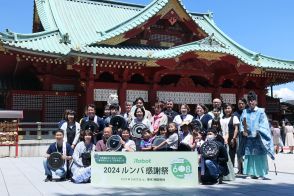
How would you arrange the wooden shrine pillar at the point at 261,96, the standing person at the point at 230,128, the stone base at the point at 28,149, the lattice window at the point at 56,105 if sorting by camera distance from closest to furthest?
the standing person at the point at 230,128 < the stone base at the point at 28,149 < the lattice window at the point at 56,105 < the wooden shrine pillar at the point at 261,96

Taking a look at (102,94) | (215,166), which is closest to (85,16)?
(102,94)

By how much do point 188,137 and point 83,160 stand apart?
233 centimetres

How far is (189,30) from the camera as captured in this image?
18.8m

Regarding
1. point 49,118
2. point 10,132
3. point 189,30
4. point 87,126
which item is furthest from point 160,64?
point 87,126

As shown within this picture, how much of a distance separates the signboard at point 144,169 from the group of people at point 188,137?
0.42 metres

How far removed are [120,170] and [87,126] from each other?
166cm

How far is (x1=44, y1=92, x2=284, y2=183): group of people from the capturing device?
800cm

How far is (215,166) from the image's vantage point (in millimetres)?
7832

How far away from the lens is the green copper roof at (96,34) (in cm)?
1505

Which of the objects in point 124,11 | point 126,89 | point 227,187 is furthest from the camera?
point 124,11

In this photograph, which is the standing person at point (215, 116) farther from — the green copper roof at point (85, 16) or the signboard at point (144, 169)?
the green copper roof at point (85, 16)

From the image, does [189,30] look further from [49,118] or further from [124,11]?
[49,118]

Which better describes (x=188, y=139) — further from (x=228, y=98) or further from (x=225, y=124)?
(x=228, y=98)

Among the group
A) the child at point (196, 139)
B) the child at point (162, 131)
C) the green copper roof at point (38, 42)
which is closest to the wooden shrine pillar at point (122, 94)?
the green copper roof at point (38, 42)
